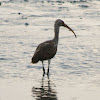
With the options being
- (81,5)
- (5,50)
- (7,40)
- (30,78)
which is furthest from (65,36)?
(81,5)

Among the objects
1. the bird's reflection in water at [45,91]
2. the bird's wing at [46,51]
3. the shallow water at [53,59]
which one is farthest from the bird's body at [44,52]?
the bird's reflection in water at [45,91]

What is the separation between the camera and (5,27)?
2375cm

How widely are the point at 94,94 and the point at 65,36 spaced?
10.1 m

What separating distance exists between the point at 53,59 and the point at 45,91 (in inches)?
171

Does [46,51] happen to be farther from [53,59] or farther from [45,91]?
[45,91]

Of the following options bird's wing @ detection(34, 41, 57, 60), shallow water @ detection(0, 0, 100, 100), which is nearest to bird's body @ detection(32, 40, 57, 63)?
bird's wing @ detection(34, 41, 57, 60)

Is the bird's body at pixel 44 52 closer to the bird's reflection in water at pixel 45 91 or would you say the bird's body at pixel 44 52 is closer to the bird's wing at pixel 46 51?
the bird's wing at pixel 46 51

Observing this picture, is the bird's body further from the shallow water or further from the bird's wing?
the shallow water

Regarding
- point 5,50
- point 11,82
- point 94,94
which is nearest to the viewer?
point 94,94

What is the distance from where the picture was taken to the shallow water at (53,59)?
11.6m

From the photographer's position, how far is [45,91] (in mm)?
11773

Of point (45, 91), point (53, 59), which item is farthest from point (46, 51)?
point (45, 91)

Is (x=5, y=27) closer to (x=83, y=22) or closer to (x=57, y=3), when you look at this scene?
(x=83, y=22)

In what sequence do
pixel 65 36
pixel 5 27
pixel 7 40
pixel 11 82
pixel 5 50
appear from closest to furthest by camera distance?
pixel 11 82 < pixel 5 50 < pixel 7 40 < pixel 65 36 < pixel 5 27
